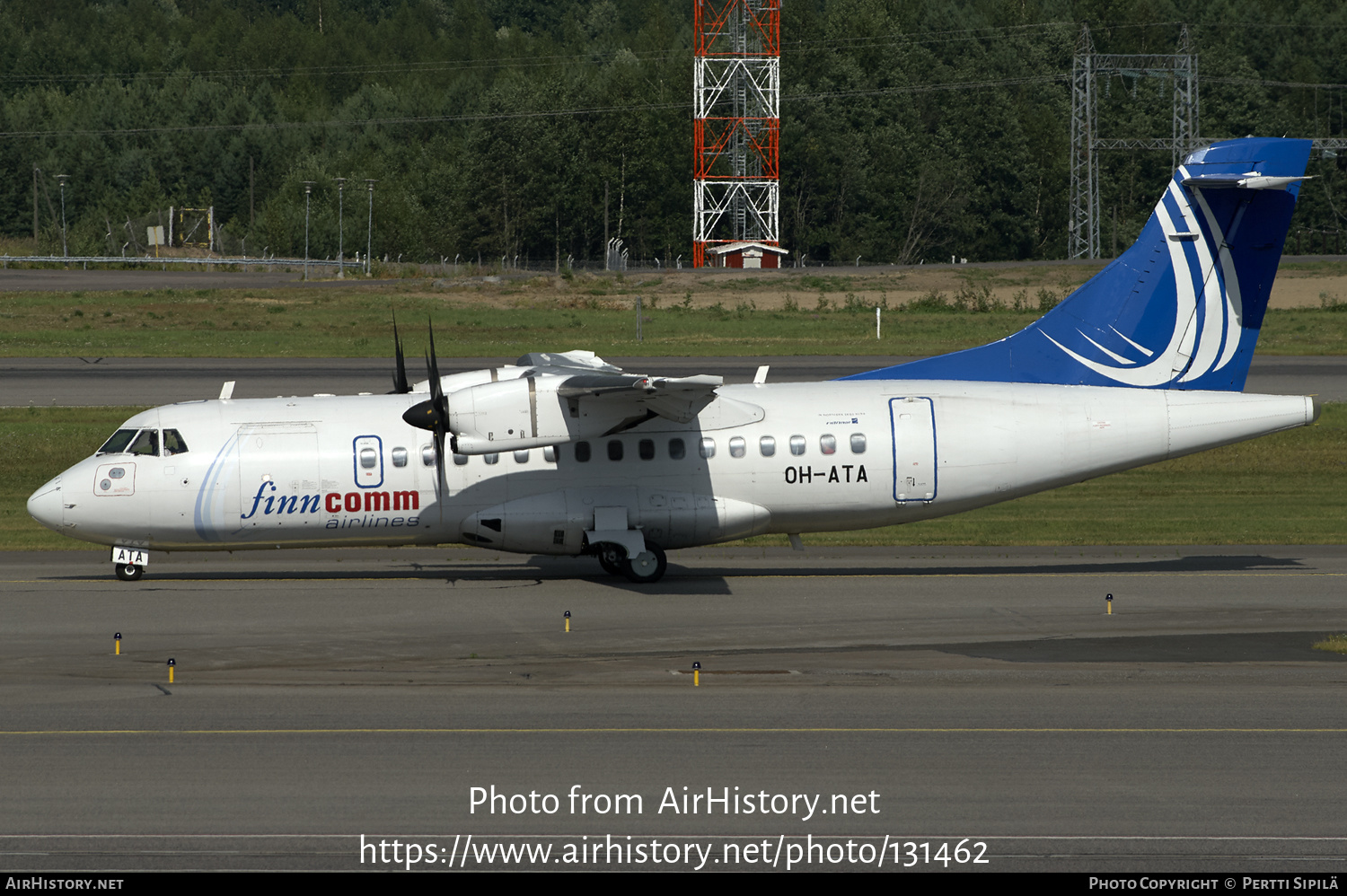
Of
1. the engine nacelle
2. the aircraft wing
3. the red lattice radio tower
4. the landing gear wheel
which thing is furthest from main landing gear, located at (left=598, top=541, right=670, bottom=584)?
the red lattice radio tower

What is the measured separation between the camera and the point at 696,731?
570 inches

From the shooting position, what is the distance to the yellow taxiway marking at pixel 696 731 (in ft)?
47.1

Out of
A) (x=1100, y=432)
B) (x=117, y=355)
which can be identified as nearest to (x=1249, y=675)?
(x=1100, y=432)

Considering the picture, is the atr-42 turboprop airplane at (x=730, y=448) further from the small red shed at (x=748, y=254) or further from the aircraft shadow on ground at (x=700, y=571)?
the small red shed at (x=748, y=254)

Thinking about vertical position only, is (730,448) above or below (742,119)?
below

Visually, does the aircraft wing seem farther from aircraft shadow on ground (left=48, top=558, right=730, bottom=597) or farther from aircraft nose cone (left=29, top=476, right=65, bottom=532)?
aircraft nose cone (left=29, top=476, right=65, bottom=532)

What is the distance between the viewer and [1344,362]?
5300cm

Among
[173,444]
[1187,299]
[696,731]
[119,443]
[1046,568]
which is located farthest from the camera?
[1046,568]

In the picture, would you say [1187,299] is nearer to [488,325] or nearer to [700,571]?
[700,571]

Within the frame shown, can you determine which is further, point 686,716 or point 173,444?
point 173,444

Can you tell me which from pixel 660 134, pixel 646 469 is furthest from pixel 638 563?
pixel 660 134

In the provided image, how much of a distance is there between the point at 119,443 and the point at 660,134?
4272 inches
